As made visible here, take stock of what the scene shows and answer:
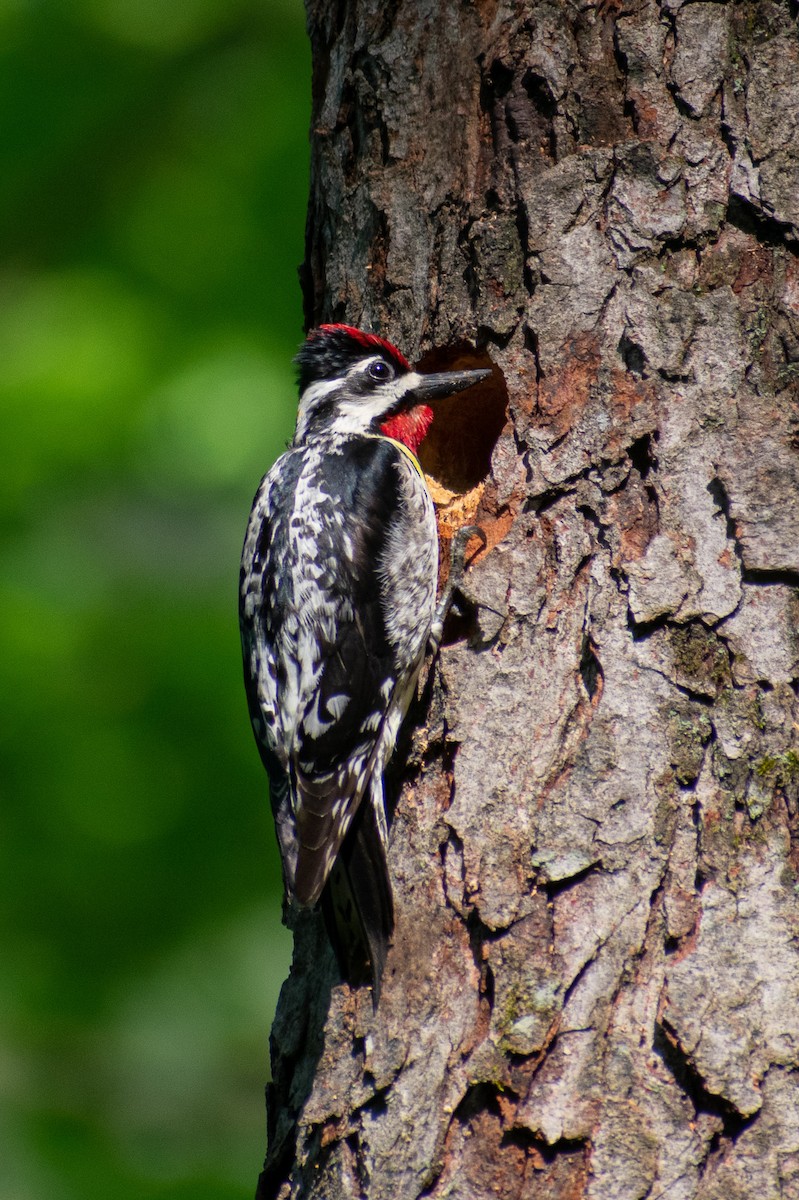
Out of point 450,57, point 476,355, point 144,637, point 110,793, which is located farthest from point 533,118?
point 110,793

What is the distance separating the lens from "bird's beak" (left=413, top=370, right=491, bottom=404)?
3.56 metres

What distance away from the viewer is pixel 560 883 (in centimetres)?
276

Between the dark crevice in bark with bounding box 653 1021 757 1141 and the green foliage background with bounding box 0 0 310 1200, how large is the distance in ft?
11.7

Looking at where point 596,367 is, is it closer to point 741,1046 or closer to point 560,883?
point 560,883

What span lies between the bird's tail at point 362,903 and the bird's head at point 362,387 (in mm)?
1232

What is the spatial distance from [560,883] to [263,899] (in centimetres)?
395

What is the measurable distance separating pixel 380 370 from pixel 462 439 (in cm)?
61

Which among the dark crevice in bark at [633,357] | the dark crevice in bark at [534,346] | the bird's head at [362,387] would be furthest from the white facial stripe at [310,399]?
the dark crevice in bark at [633,357]

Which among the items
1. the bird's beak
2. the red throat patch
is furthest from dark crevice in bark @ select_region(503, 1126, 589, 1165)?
the red throat patch

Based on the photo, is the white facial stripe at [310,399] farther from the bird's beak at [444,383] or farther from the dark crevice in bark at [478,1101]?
the dark crevice in bark at [478,1101]

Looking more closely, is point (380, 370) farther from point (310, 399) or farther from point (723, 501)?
point (723, 501)

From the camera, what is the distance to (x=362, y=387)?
13.1 ft

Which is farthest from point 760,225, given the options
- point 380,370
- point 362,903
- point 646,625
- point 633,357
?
point 362,903

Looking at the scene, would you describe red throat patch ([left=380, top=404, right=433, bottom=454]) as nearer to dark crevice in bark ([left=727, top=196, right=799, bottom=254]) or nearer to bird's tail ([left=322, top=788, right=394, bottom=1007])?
dark crevice in bark ([left=727, top=196, right=799, bottom=254])
